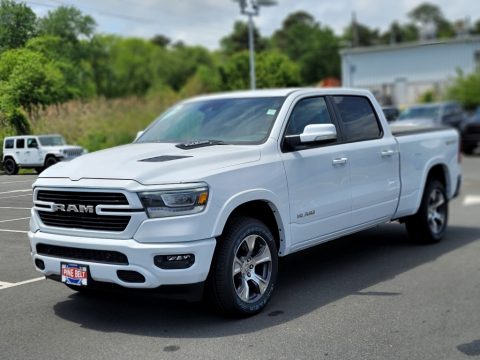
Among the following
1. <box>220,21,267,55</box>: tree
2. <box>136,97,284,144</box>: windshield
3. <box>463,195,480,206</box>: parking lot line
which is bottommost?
<box>463,195,480,206</box>: parking lot line

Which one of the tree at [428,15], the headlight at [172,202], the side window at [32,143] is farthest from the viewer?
the tree at [428,15]

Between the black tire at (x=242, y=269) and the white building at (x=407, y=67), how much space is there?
159ft

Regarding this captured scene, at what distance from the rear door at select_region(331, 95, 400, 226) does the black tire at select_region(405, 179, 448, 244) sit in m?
0.99

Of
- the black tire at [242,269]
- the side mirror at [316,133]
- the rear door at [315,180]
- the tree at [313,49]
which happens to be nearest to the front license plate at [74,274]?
the black tire at [242,269]

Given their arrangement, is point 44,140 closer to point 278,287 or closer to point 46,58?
point 46,58

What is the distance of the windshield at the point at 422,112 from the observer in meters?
24.0

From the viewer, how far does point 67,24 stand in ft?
24.4

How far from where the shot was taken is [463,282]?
641 cm

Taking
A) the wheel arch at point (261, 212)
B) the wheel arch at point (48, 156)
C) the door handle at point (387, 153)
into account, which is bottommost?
the wheel arch at point (261, 212)

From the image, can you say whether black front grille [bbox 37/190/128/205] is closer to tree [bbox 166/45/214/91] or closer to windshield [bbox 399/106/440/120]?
windshield [bbox 399/106/440/120]

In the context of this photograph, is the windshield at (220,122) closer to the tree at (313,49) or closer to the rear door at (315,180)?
the rear door at (315,180)

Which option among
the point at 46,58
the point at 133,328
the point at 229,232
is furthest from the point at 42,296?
the point at 46,58

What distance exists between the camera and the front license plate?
4.80m

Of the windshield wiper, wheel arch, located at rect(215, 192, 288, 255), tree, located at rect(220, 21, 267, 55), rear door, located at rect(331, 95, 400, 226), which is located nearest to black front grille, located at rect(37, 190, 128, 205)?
wheel arch, located at rect(215, 192, 288, 255)
